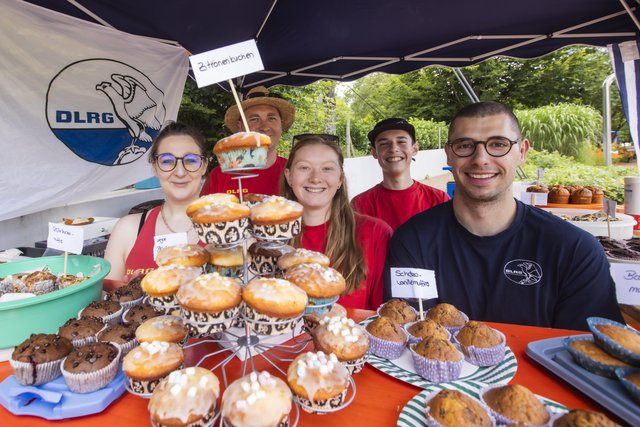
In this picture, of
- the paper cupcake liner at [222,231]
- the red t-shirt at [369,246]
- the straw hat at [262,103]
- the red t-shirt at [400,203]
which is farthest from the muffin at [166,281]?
the straw hat at [262,103]

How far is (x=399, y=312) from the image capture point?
1.72 metres

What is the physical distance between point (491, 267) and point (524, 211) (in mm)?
463

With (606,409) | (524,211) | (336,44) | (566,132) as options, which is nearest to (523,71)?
(566,132)

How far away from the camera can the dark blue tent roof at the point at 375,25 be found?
11.1 feet

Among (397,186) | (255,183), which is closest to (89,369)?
(255,183)

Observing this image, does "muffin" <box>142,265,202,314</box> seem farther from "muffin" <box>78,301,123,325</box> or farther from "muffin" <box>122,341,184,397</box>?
"muffin" <box>78,301,123,325</box>

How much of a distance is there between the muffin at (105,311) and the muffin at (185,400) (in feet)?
2.44

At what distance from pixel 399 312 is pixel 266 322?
0.81 meters

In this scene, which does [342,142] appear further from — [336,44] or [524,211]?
[524,211]

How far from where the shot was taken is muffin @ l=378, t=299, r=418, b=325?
1.68 m

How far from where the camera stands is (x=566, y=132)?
1619 cm

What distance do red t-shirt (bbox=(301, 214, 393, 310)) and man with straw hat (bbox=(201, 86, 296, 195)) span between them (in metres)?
1.23

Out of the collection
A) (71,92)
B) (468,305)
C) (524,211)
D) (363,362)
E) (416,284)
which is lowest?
(468,305)

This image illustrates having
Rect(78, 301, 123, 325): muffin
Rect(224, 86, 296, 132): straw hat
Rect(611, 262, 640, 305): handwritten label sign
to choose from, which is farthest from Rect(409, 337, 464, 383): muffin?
Rect(224, 86, 296, 132): straw hat
